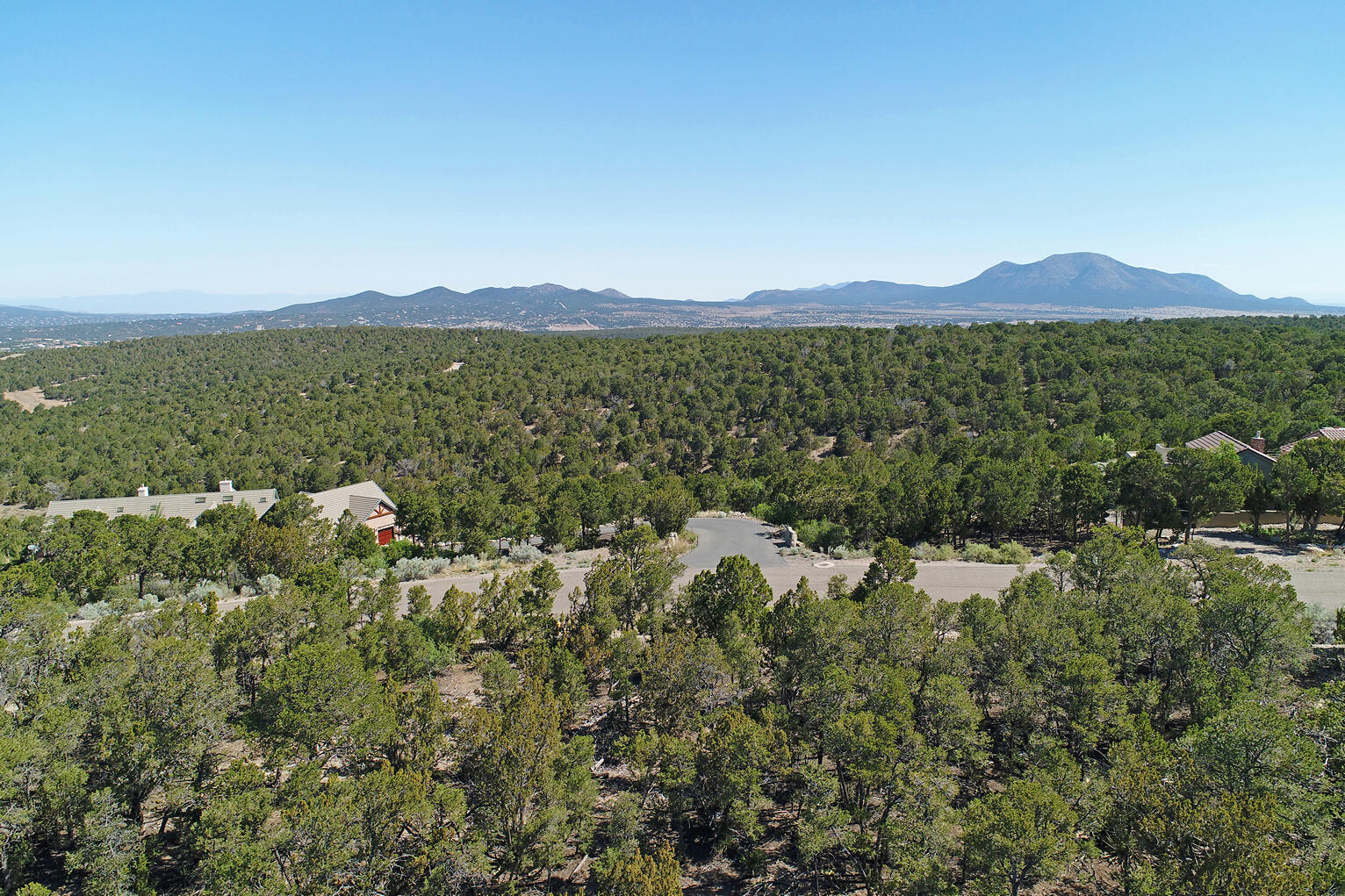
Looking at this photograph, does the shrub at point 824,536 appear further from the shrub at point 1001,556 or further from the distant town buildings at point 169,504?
the distant town buildings at point 169,504


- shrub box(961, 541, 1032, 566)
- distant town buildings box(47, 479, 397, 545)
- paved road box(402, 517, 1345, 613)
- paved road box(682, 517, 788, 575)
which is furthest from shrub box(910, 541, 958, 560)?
distant town buildings box(47, 479, 397, 545)

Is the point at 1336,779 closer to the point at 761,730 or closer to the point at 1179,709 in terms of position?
the point at 1179,709

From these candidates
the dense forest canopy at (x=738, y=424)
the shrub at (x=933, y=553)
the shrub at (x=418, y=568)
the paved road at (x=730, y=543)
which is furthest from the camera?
the dense forest canopy at (x=738, y=424)

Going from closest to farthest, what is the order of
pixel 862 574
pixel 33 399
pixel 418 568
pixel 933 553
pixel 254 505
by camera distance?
pixel 862 574 < pixel 418 568 < pixel 933 553 < pixel 254 505 < pixel 33 399

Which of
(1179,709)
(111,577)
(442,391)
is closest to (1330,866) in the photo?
(1179,709)

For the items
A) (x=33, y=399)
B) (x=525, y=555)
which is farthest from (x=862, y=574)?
(x=33, y=399)

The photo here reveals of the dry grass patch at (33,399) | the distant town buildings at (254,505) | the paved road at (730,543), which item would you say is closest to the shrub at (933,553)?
the paved road at (730,543)

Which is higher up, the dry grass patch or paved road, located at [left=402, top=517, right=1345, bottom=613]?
the dry grass patch

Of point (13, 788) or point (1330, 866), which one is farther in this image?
point (13, 788)

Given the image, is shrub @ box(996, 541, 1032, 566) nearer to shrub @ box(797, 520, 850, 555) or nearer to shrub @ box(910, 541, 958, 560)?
shrub @ box(910, 541, 958, 560)

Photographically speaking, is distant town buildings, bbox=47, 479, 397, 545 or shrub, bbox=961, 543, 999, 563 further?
distant town buildings, bbox=47, 479, 397, 545

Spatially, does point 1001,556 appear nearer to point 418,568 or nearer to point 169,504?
point 418,568
